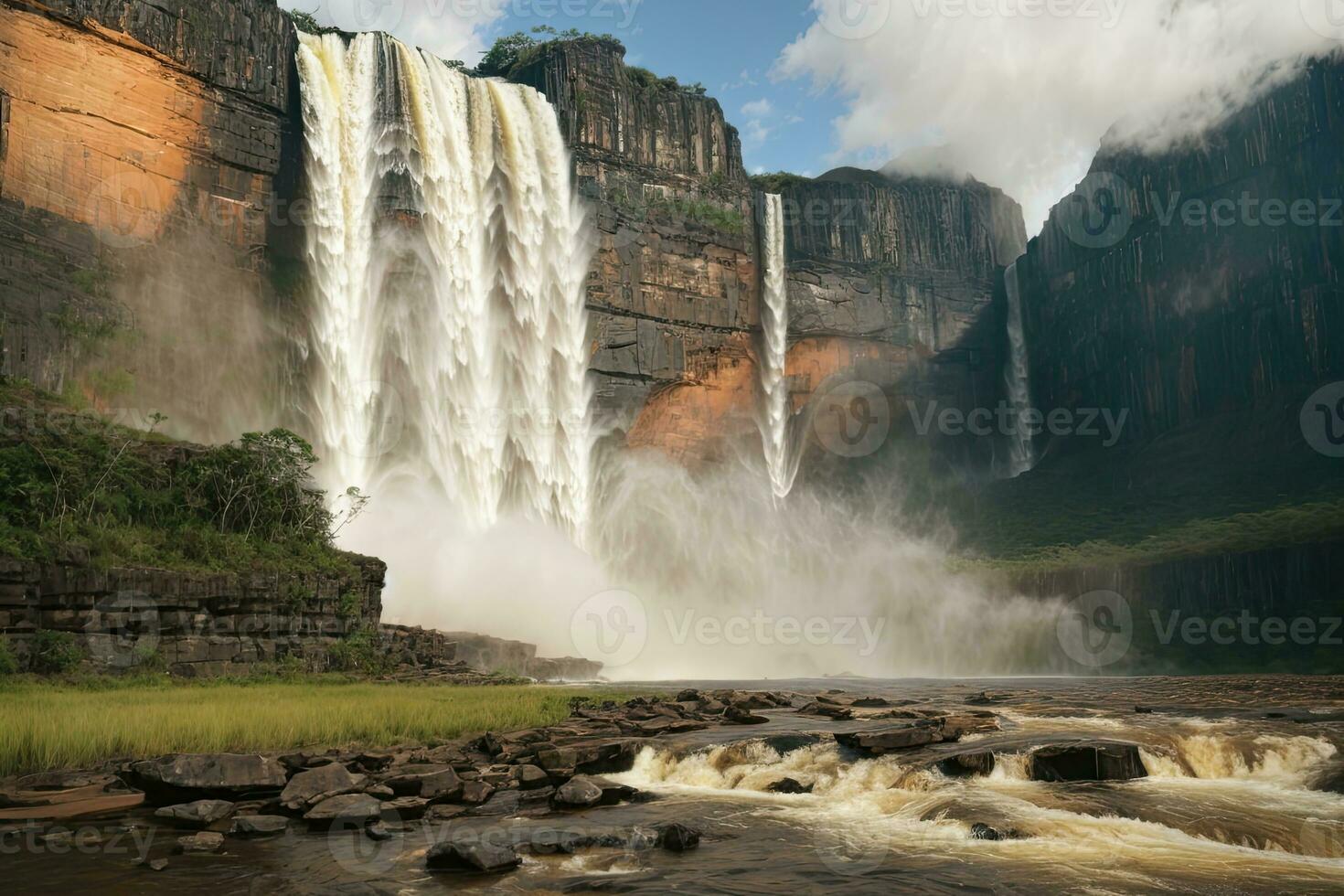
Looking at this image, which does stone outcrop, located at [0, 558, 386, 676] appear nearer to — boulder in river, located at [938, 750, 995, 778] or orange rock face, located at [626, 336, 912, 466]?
boulder in river, located at [938, 750, 995, 778]

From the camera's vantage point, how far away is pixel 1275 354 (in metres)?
63.6

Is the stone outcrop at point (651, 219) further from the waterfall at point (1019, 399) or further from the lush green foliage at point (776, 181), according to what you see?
the waterfall at point (1019, 399)

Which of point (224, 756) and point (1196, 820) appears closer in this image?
point (1196, 820)

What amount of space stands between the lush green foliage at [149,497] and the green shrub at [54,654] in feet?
6.74

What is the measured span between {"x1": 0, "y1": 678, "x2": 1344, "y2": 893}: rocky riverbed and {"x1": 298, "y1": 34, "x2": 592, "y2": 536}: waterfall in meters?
32.8

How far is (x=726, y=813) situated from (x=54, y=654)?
18859 mm

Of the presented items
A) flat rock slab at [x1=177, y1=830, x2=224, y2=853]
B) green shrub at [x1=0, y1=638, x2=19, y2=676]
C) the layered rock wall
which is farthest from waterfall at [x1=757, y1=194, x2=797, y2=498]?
flat rock slab at [x1=177, y1=830, x2=224, y2=853]

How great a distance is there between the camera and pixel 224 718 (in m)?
17.1

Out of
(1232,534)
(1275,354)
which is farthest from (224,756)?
(1275,354)

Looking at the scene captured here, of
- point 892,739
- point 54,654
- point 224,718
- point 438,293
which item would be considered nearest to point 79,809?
point 224,718

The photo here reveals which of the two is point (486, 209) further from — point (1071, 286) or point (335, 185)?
point (1071, 286)

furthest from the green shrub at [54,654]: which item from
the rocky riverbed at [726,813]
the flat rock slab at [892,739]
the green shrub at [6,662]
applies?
the flat rock slab at [892,739]

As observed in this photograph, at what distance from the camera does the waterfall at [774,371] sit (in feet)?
220

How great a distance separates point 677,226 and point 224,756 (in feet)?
178
